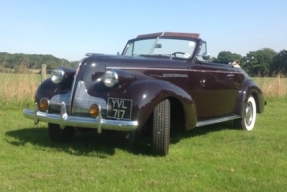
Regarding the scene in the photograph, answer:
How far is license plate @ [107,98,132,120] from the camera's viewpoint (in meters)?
4.67

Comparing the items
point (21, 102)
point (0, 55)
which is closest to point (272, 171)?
point (21, 102)

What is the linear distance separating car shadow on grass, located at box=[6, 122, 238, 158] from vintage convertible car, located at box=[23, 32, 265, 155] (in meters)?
0.19

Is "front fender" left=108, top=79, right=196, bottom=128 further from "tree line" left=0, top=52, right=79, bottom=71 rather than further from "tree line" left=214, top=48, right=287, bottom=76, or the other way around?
"tree line" left=0, top=52, right=79, bottom=71

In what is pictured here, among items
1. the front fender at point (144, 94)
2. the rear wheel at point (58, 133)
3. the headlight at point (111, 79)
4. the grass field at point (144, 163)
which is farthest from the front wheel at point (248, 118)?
the headlight at point (111, 79)

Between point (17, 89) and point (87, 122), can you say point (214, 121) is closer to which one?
point (87, 122)

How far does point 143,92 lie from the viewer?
15.6 feet

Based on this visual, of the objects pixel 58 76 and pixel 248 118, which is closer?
pixel 58 76

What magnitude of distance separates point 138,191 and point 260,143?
2926 millimetres

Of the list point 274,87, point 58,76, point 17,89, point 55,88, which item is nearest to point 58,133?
point 55,88

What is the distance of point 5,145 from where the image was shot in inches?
215

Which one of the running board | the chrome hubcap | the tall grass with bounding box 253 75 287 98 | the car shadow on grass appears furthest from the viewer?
the tall grass with bounding box 253 75 287 98

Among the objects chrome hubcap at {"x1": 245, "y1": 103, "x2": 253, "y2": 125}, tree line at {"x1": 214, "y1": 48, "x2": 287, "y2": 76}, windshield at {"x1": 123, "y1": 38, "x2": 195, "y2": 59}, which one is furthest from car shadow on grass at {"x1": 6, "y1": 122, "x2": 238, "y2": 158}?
tree line at {"x1": 214, "y1": 48, "x2": 287, "y2": 76}

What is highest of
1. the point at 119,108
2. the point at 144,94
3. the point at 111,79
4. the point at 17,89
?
the point at 111,79

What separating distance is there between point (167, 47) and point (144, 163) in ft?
8.22
